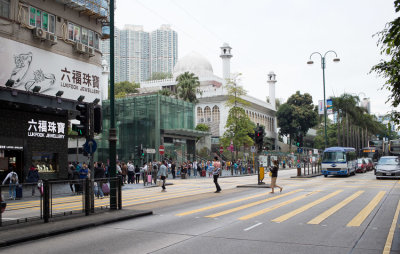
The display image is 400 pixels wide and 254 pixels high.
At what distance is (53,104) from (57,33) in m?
5.62

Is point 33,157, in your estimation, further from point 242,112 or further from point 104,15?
point 242,112

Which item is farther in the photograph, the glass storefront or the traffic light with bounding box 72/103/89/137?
the glass storefront

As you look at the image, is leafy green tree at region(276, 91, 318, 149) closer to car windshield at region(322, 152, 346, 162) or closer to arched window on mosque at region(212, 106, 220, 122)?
arched window on mosque at region(212, 106, 220, 122)

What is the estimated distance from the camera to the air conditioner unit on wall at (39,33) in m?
24.8

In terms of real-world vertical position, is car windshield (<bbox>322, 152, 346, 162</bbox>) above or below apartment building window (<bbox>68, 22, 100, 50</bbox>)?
below

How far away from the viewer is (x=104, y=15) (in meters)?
31.6

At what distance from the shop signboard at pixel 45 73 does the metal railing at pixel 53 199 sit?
14.0 metres

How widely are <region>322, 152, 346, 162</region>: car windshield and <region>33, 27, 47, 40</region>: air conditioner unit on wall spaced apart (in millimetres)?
24031

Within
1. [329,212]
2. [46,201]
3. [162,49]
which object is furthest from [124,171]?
[162,49]

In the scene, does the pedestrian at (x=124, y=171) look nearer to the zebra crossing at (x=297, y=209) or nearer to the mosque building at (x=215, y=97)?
the zebra crossing at (x=297, y=209)

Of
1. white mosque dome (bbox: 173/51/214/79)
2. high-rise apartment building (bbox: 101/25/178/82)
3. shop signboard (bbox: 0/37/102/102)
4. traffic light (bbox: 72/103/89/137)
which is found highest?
high-rise apartment building (bbox: 101/25/178/82)

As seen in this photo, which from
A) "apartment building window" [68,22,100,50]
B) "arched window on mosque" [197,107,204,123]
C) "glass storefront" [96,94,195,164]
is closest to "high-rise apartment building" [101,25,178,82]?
"arched window on mosque" [197,107,204,123]

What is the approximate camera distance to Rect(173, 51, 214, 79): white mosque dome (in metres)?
90.2

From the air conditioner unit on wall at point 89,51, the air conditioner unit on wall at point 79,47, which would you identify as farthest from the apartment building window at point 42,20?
the air conditioner unit on wall at point 89,51
